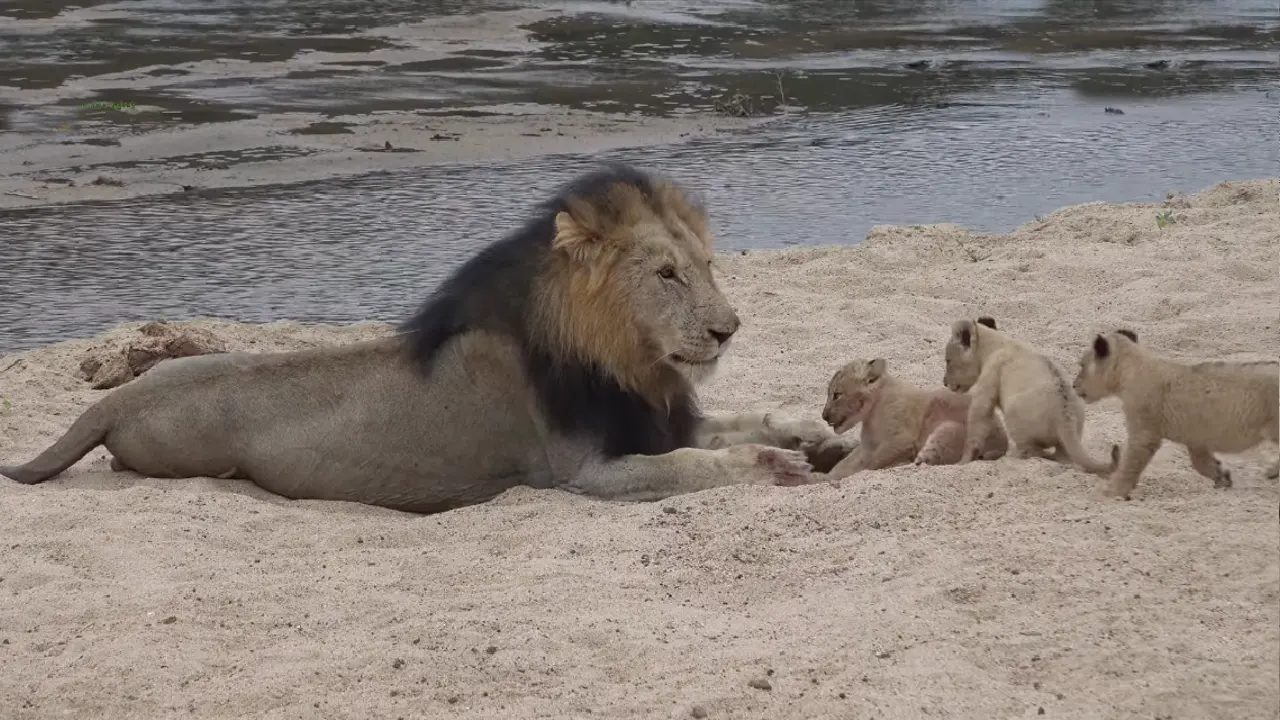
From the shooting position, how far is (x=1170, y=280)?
8219 mm

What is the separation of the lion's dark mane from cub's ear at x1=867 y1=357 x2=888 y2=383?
71 centimetres

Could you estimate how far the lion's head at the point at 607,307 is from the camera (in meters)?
5.87

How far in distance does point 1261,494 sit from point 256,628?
9.58ft

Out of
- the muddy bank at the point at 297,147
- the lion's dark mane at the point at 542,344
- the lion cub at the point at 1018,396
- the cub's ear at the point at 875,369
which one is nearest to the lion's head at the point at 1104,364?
the lion cub at the point at 1018,396

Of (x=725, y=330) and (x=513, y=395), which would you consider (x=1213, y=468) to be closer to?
(x=725, y=330)

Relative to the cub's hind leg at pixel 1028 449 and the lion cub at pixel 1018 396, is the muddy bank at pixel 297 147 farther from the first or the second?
the cub's hind leg at pixel 1028 449

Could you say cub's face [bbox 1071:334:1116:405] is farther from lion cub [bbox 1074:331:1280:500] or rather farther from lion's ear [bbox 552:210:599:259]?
lion's ear [bbox 552:210:599:259]

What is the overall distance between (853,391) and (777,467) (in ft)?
1.36

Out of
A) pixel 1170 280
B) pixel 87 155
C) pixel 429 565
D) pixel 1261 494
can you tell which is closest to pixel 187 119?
pixel 87 155

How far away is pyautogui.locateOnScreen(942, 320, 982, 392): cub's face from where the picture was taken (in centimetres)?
573

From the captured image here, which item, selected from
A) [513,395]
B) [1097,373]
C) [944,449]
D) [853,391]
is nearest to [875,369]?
[853,391]

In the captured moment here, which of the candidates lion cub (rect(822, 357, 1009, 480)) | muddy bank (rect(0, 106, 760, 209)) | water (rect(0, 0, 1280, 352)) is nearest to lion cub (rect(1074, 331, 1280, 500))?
lion cub (rect(822, 357, 1009, 480))

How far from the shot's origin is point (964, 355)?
18.9 feet

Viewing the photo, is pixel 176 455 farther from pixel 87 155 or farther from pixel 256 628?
pixel 87 155
